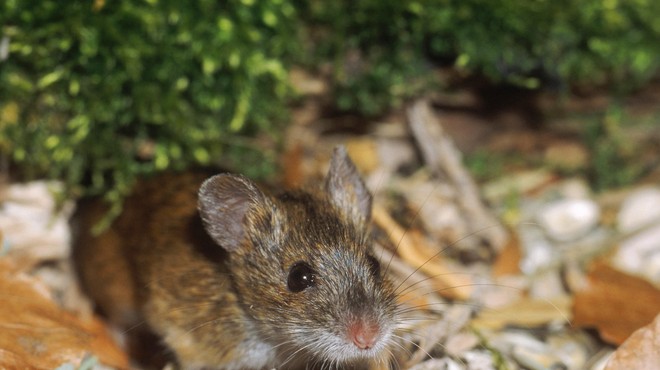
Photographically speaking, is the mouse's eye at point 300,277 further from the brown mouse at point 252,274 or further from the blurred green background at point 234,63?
the blurred green background at point 234,63

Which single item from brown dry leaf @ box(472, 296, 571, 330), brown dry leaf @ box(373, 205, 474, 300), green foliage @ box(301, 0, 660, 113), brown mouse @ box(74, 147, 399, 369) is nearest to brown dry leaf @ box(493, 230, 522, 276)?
brown dry leaf @ box(373, 205, 474, 300)

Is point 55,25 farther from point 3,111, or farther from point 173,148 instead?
point 173,148

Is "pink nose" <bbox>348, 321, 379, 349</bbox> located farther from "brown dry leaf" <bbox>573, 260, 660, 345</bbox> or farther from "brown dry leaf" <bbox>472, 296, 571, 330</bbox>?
"brown dry leaf" <bbox>573, 260, 660, 345</bbox>

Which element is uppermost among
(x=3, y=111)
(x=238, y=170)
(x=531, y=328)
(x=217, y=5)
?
(x=217, y=5)

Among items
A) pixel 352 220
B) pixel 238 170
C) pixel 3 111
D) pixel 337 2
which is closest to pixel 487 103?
pixel 337 2

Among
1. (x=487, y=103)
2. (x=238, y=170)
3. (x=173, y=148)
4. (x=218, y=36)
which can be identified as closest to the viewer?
(x=218, y=36)

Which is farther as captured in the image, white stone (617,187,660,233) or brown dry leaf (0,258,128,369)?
white stone (617,187,660,233)

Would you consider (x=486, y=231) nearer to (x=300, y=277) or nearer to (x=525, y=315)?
(x=525, y=315)
